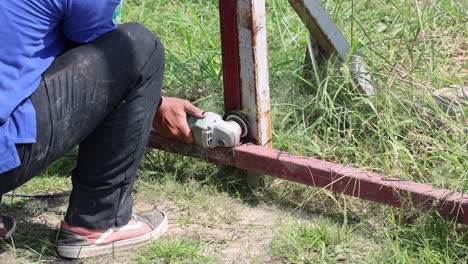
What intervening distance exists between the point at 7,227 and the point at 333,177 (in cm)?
126

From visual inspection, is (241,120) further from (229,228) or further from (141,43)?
(141,43)

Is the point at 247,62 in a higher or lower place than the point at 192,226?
higher

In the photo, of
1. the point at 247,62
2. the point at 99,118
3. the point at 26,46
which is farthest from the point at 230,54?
the point at 26,46

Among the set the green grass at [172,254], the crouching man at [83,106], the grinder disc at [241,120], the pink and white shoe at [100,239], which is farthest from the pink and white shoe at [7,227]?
the grinder disc at [241,120]

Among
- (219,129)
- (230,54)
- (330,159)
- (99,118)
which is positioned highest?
(230,54)

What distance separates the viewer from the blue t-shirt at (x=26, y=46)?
2654mm

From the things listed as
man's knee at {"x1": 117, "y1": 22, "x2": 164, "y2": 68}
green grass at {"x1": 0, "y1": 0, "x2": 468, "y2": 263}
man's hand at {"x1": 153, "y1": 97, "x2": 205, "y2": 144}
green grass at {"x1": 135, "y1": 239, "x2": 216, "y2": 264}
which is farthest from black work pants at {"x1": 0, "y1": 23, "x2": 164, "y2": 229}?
man's hand at {"x1": 153, "y1": 97, "x2": 205, "y2": 144}

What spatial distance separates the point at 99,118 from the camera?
9.72 feet

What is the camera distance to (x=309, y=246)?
10.4 ft

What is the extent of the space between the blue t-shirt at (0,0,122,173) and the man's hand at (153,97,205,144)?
754 millimetres

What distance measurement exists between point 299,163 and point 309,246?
40 centimetres

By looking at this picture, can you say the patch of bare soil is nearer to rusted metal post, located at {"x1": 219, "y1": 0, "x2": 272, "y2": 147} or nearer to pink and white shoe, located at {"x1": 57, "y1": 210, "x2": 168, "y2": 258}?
pink and white shoe, located at {"x1": 57, "y1": 210, "x2": 168, "y2": 258}

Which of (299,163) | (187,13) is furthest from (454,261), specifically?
(187,13)

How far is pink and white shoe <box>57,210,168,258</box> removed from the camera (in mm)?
3189
